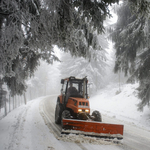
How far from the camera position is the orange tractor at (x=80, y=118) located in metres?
4.76

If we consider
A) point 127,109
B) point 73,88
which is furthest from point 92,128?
point 127,109

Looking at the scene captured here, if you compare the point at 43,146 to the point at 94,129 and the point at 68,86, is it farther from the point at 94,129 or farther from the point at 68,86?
the point at 68,86

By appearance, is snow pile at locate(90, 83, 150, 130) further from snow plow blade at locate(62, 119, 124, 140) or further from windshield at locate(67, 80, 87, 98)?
windshield at locate(67, 80, 87, 98)

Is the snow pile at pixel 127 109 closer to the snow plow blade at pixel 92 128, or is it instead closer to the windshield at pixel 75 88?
the snow plow blade at pixel 92 128

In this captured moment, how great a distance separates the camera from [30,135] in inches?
199

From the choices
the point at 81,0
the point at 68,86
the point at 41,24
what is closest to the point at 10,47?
the point at 41,24

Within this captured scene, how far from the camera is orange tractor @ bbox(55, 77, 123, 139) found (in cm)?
476

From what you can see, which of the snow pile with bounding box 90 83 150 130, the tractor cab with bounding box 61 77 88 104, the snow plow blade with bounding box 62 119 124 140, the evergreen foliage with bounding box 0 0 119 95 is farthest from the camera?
the snow pile with bounding box 90 83 150 130

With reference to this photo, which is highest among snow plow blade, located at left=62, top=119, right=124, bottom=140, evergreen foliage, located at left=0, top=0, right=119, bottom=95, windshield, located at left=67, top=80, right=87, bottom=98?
evergreen foliage, located at left=0, top=0, right=119, bottom=95

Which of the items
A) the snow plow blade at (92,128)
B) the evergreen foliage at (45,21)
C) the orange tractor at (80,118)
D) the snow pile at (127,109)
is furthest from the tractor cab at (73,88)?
the snow pile at (127,109)

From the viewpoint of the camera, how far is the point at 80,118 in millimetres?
5625

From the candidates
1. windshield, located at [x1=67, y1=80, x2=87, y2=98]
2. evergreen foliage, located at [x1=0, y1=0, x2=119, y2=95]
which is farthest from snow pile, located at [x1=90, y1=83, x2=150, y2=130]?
evergreen foliage, located at [x1=0, y1=0, x2=119, y2=95]

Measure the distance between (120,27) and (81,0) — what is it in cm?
690

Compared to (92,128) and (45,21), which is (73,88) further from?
(45,21)
